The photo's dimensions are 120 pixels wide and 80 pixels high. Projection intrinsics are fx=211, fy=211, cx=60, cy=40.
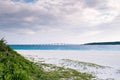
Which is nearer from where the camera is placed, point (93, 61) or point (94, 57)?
point (93, 61)

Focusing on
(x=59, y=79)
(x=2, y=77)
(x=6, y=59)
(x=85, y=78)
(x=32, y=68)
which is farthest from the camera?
(x=85, y=78)

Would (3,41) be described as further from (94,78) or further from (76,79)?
(94,78)

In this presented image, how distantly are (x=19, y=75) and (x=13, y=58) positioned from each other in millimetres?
2974

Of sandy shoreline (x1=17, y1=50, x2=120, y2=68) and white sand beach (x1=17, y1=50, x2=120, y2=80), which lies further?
sandy shoreline (x1=17, y1=50, x2=120, y2=68)

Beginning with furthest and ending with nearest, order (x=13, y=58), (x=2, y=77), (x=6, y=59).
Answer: (x=13, y=58) → (x=6, y=59) → (x=2, y=77)

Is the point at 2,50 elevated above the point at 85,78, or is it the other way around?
the point at 2,50

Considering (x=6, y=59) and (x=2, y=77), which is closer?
(x=2, y=77)

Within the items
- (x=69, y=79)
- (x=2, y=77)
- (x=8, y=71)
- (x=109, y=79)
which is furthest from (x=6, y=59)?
(x=109, y=79)

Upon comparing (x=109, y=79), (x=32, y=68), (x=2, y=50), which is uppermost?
(x=2, y=50)

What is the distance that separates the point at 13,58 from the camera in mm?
9906

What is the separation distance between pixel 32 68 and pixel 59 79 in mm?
1946

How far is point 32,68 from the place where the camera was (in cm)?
1114

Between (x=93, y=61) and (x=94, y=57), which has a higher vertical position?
(x=94, y=57)

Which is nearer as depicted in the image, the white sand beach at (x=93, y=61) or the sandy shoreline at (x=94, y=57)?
the white sand beach at (x=93, y=61)
